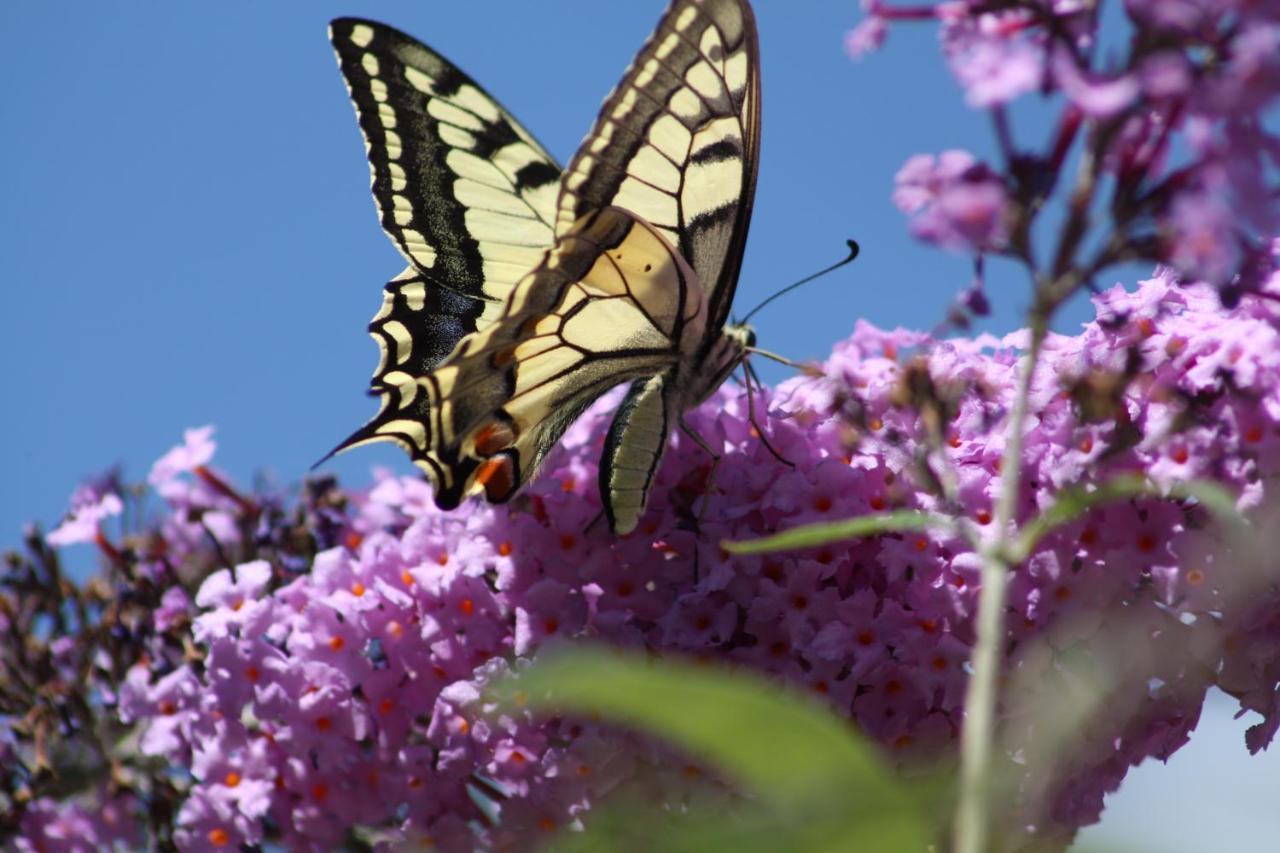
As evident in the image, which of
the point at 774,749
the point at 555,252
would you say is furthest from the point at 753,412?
the point at 774,749

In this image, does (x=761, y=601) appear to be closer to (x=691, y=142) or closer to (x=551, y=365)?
(x=551, y=365)

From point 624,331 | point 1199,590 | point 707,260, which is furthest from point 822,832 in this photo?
point 707,260

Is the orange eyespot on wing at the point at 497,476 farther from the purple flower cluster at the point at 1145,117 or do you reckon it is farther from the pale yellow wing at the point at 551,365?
the purple flower cluster at the point at 1145,117

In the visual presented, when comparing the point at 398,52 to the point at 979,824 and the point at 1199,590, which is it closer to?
the point at 1199,590

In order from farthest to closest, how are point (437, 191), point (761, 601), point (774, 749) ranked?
point (437, 191), point (761, 601), point (774, 749)

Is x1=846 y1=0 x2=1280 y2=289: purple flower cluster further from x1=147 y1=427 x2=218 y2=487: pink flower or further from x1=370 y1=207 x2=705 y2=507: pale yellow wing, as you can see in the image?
x1=147 y1=427 x2=218 y2=487: pink flower

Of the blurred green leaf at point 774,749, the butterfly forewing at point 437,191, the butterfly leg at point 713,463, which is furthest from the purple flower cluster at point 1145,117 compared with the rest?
the butterfly forewing at point 437,191
